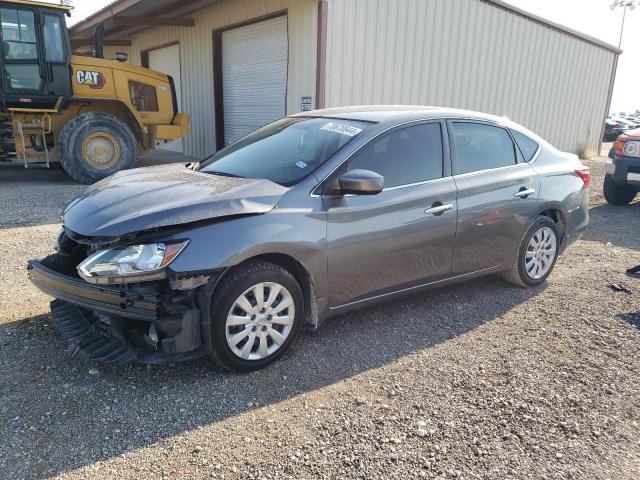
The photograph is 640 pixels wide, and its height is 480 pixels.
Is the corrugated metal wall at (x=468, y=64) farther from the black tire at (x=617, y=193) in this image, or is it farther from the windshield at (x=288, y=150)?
Answer: the windshield at (x=288, y=150)

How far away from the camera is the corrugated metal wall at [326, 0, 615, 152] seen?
31.7 ft

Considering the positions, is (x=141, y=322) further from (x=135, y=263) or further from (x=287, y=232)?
(x=287, y=232)

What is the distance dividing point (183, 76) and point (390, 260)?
12.4m

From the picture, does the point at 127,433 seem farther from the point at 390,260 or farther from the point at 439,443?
the point at 390,260

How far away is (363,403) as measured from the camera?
9.67 ft

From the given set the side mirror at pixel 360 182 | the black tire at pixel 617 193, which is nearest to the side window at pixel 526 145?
the side mirror at pixel 360 182

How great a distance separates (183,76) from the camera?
47.0ft

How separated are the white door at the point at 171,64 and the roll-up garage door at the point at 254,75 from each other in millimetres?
2570

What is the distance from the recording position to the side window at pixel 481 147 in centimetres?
416

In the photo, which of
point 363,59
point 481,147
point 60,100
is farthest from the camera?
point 363,59

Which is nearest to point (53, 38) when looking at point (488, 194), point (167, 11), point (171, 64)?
point (167, 11)

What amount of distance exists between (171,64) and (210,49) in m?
2.96

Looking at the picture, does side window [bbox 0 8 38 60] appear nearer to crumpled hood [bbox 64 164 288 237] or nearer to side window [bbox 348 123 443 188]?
crumpled hood [bbox 64 164 288 237]

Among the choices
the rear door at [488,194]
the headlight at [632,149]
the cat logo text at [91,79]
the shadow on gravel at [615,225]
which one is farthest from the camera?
the cat logo text at [91,79]
